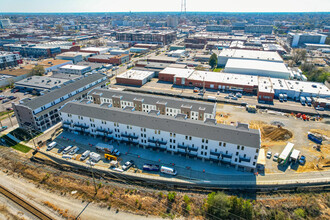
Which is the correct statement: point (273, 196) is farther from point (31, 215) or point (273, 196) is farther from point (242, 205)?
point (31, 215)

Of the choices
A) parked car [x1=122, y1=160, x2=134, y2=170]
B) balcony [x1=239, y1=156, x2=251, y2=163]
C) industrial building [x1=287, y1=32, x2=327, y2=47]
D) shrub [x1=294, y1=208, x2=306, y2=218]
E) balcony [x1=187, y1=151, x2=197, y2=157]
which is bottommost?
shrub [x1=294, y1=208, x2=306, y2=218]

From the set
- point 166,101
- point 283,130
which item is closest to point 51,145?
point 166,101

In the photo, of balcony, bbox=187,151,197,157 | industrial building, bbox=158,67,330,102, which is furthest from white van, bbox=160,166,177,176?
industrial building, bbox=158,67,330,102

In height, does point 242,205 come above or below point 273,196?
above

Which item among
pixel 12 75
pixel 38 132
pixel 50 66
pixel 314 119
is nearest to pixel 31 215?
pixel 38 132

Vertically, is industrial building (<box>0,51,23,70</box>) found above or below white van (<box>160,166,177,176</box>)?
above

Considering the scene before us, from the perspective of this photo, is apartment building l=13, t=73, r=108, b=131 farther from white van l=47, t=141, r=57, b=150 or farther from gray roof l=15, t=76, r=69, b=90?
gray roof l=15, t=76, r=69, b=90

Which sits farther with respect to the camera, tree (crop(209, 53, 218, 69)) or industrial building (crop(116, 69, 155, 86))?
tree (crop(209, 53, 218, 69))
